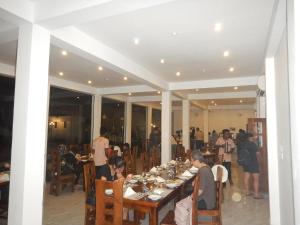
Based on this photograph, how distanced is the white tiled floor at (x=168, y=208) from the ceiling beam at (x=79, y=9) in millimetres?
3197

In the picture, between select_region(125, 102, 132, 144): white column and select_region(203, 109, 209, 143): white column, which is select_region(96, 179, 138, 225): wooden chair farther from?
select_region(203, 109, 209, 143): white column

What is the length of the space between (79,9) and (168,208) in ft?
12.7

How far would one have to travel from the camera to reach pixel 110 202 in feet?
8.88

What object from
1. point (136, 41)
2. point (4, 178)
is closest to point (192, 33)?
point (136, 41)

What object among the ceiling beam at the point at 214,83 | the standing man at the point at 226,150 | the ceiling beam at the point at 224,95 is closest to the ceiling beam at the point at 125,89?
the ceiling beam at the point at 214,83

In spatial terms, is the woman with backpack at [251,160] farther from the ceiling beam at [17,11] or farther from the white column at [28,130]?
the ceiling beam at [17,11]

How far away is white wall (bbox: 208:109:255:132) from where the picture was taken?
1552 cm

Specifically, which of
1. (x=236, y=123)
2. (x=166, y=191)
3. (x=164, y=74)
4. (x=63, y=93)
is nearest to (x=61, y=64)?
(x=63, y=93)

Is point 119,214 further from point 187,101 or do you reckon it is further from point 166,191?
point 187,101

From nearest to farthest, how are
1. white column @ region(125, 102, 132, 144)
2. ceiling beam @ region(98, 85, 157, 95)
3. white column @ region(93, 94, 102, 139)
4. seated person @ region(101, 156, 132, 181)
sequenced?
seated person @ region(101, 156, 132, 181), ceiling beam @ region(98, 85, 157, 95), white column @ region(93, 94, 102, 139), white column @ region(125, 102, 132, 144)

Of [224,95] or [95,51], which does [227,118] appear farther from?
[95,51]

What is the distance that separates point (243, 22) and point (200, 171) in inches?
92.0

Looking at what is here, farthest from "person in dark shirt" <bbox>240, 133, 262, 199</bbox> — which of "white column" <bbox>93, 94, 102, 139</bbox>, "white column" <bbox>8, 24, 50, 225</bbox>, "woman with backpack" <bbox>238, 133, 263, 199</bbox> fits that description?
"white column" <bbox>93, 94, 102, 139</bbox>

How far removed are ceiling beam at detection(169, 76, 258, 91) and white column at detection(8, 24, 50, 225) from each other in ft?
18.4
